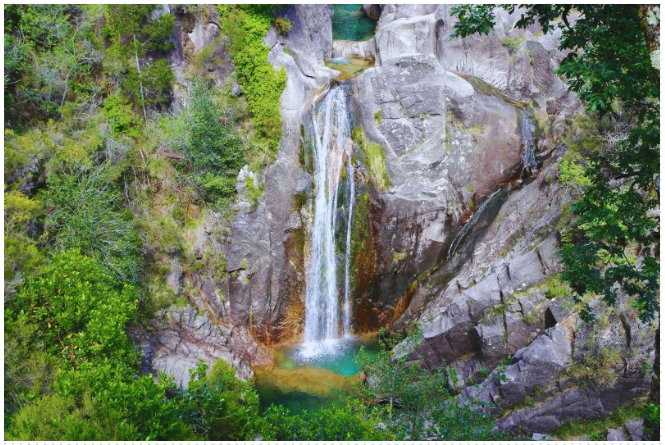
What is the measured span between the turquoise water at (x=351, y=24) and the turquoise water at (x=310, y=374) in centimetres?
1811

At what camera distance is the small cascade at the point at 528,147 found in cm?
2261

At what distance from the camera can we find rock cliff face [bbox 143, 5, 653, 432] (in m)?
20.0

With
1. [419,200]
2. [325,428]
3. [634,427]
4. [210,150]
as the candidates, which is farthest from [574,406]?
[210,150]

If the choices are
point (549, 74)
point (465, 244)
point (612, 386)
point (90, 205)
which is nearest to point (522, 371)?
point (612, 386)

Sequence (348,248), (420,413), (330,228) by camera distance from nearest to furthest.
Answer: (420,413), (348,248), (330,228)

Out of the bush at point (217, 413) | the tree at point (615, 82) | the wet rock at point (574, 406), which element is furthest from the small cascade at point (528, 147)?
the bush at point (217, 413)

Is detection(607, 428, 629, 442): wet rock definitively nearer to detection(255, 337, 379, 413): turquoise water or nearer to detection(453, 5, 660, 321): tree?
detection(453, 5, 660, 321): tree

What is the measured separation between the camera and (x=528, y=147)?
74.7ft

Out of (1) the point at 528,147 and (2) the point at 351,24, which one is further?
(2) the point at 351,24

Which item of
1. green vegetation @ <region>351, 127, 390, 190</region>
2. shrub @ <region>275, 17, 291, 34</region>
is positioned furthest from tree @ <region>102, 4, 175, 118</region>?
green vegetation @ <region>351, 127, 390, 190</region>

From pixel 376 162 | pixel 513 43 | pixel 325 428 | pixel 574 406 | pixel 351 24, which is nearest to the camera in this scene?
pixel 325 428

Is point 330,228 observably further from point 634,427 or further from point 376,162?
point 634,427

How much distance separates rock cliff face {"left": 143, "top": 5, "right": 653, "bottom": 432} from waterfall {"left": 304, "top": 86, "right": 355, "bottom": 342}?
532mm

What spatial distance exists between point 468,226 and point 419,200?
95.8 inches
